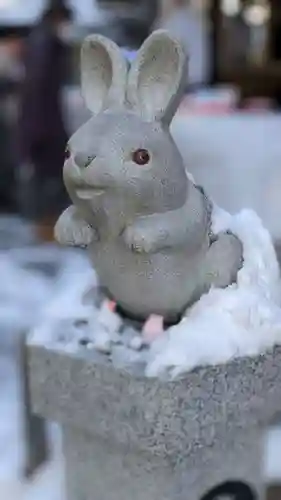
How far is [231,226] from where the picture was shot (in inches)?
36.4

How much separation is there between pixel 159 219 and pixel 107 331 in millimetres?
135

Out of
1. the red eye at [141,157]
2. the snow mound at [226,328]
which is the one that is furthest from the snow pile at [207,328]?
the red eye at [141,157]

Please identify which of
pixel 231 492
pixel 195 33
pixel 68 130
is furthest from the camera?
pixel 195 33

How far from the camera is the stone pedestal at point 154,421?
2.59 feet

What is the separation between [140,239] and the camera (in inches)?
30.8

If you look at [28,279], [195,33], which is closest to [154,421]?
[28,279]

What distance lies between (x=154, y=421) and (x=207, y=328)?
0.32 feet

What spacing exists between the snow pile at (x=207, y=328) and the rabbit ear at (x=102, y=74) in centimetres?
17

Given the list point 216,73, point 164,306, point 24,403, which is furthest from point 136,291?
point 216,73

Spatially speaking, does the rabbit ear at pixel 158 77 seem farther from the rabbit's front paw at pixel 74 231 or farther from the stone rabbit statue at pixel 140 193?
the rabbit's front paw at pixel 74 231

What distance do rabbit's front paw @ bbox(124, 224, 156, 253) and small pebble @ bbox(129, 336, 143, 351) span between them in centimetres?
9

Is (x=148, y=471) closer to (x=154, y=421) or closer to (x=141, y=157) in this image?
(x=154, y=421)

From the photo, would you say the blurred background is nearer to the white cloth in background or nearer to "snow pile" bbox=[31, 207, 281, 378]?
the white cloth in background

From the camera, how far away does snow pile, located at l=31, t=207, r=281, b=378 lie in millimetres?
800
